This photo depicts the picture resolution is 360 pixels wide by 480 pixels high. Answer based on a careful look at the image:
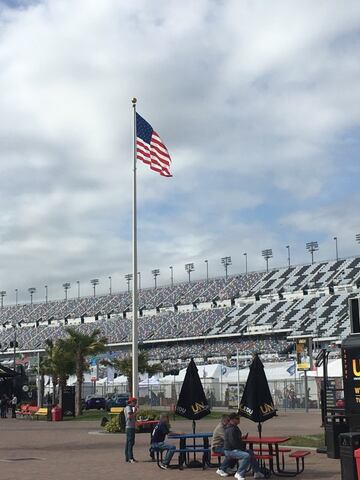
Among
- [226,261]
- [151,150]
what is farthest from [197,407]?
[226,261]

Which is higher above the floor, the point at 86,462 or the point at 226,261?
the point at 226,261

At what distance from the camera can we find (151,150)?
28438mm

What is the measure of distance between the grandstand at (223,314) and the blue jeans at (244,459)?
65.6 m

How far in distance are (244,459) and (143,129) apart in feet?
56.3

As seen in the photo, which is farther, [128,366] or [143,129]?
[128,366]

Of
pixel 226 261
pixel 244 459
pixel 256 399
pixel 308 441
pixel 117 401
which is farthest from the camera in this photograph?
pixel 226 261

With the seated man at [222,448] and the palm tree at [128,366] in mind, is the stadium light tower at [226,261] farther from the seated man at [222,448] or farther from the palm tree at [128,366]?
the seated man at [222,448]

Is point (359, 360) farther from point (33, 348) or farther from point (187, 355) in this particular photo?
point (33, 348)

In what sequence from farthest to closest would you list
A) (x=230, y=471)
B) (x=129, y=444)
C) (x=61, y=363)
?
(x=61, y=363)
(x=129, y=444)
(x=230, y=471)

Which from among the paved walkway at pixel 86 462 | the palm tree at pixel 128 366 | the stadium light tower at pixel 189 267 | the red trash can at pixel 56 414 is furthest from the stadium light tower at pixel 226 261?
the paved walkway at pixel 86 462

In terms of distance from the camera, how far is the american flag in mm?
28172

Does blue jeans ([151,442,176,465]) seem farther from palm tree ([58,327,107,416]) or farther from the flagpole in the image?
palm tree ([58,327,107,416])

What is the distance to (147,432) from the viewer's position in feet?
89.0

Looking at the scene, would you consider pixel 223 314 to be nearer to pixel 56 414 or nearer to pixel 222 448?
pixel 56 414
